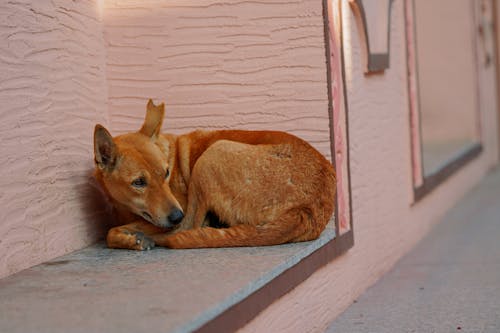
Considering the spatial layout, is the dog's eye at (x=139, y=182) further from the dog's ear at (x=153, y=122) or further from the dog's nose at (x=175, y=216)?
the dog's ear at (x=153, y=122)

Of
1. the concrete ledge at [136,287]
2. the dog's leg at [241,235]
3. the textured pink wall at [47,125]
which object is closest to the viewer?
the concrete ledge at [136,287]

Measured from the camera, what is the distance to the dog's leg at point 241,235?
377 centimetres

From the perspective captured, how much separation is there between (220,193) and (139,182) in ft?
1.17

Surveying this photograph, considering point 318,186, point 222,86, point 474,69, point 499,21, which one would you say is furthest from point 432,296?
point 499,21

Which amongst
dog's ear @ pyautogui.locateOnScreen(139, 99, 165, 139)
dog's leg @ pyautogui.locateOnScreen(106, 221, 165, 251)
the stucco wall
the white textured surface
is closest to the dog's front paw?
dog's leg @ pyautogui.locateOnScreen(106, 221, 165, 251)

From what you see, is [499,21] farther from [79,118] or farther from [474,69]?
[79,118]

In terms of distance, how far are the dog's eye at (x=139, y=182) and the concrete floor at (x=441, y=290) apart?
1124mm

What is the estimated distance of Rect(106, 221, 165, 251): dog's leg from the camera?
3.85m

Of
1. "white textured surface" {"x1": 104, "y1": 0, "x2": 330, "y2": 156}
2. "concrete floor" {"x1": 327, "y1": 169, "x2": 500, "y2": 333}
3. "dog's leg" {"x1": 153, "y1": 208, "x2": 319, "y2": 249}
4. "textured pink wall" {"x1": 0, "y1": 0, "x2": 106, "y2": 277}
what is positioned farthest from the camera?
"white textured surface" {"x1": 104, "y1": 0, "x2": 330, "y2": 156}

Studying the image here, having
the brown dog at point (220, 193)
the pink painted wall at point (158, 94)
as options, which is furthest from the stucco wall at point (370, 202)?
the brown dog at point (220, 193)

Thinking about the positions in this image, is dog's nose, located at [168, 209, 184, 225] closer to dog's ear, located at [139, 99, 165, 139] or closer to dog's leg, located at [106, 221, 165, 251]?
dog's leg, located at [106, 221, 165, 251]

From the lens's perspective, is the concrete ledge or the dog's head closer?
the concrete ledge

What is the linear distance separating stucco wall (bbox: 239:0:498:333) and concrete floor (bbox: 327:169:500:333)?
0.32ft

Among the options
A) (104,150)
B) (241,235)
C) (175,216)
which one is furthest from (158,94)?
(241,235)
